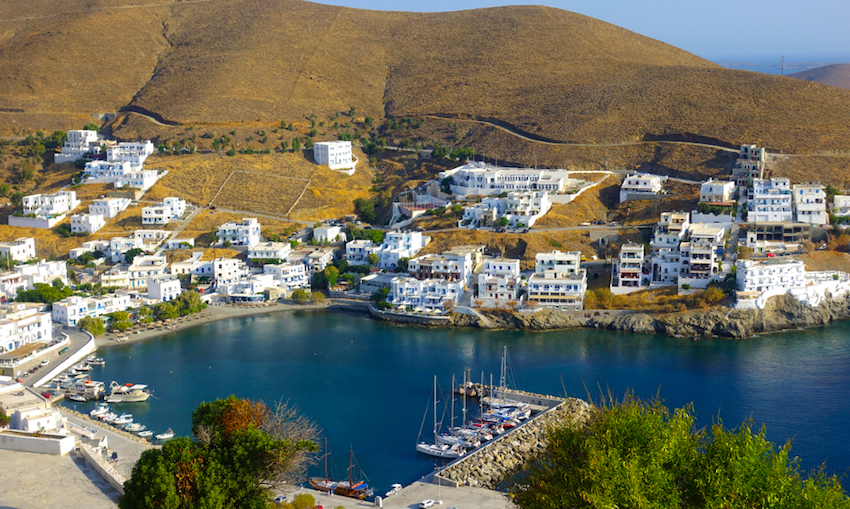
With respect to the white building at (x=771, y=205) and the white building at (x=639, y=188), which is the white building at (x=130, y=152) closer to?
the white building at (x=639, y=188)

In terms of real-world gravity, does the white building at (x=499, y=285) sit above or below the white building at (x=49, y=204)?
below

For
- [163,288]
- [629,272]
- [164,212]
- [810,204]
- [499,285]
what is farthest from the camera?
[164,212]

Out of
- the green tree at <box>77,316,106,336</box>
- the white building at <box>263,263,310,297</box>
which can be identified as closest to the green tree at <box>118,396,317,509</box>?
the green tree at <box>77,316,106,336</box>

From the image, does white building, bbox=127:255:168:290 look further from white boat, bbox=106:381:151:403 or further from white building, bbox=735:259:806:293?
white building, bbox=735:259:806:293

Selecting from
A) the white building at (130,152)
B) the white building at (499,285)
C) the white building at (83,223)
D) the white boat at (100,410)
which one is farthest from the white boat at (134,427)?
the white building at (130,152)

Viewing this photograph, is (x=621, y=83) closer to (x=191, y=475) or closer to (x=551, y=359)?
(x=551, y=359)

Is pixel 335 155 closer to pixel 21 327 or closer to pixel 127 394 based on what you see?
pixel 21 327

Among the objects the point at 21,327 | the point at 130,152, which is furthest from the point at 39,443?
the point at 130,152
